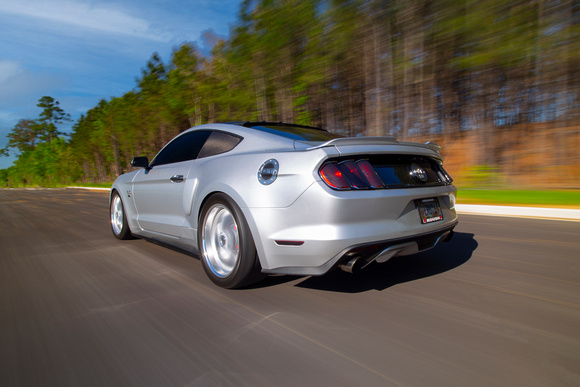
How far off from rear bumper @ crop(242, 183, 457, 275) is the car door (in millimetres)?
1194

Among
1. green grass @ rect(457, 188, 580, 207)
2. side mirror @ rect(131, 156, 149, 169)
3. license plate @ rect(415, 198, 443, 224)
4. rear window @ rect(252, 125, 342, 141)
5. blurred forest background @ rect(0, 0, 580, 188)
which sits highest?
blurred forest background @ rect(0, 0, 580, 188)

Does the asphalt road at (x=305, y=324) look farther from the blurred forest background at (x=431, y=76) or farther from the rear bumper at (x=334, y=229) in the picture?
the blurred forest background at (x=431, y=76)

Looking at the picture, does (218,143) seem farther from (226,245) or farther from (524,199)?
(524,199)

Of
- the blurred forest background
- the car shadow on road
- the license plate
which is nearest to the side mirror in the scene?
the car shadow on road

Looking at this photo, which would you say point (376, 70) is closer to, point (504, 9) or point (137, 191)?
point (504, 9)

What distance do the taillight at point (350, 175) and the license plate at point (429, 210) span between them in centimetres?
43

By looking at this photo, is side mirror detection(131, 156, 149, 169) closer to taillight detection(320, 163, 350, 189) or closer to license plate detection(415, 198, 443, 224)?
taillight detection(320, 163, 350, 189)

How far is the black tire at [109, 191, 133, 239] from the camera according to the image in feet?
17.3

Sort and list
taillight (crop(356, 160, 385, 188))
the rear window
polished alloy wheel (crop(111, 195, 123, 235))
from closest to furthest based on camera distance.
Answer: taillight (crop(356, 160, 385, 188))
the rear window
polished alloy wheel (crop(111, 195, 123, 235))

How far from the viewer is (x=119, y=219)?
17.9 feet

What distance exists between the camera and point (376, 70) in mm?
14648

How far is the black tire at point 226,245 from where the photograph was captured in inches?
113

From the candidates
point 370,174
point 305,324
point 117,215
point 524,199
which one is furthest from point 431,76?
point 305,324

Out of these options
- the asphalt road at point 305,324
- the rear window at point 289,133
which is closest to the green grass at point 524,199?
the asphalt road at point 305,324
